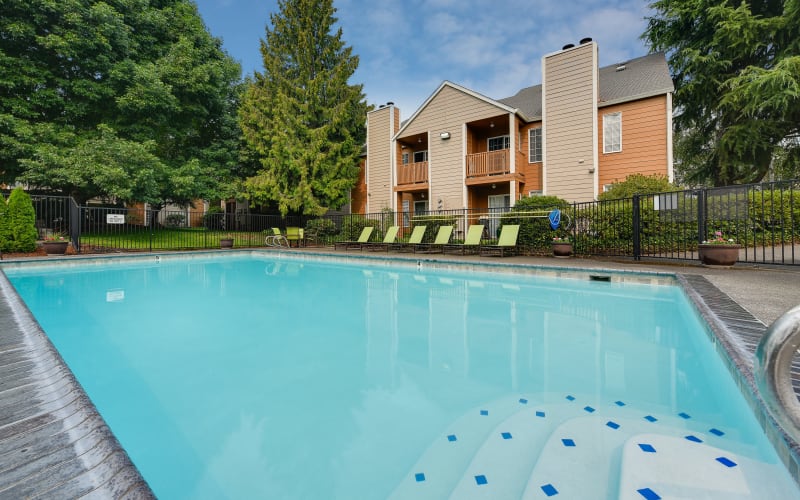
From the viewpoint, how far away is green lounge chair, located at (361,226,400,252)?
13777 millimetres

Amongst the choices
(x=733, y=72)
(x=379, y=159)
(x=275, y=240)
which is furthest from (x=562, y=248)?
(x=275, y=240)

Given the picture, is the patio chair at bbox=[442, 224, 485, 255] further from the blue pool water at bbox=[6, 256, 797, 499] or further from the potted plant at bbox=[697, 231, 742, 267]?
the blue pool water at bbox=[6, 256, 797, 499]

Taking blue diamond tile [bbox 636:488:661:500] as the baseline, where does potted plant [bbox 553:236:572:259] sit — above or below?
above

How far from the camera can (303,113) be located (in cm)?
1867

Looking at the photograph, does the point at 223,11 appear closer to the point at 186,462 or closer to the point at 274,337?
the point at 274,337

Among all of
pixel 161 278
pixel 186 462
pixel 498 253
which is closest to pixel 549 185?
pixel 498 253

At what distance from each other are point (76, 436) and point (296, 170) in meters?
17.9

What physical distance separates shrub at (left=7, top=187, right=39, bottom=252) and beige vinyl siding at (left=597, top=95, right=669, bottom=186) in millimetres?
19355

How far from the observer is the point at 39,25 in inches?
574

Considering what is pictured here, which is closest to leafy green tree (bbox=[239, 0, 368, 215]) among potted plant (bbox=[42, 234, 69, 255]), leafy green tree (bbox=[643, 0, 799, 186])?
potted plant (bbox=[42, 234, 69, 255])

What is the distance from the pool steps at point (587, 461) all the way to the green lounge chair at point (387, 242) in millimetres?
11480

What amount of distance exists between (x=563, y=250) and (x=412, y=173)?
907 cm

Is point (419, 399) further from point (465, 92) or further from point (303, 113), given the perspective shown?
point (303, 113)

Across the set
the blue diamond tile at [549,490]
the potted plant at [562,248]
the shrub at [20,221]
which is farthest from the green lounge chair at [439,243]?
the shrub at [20,221]
